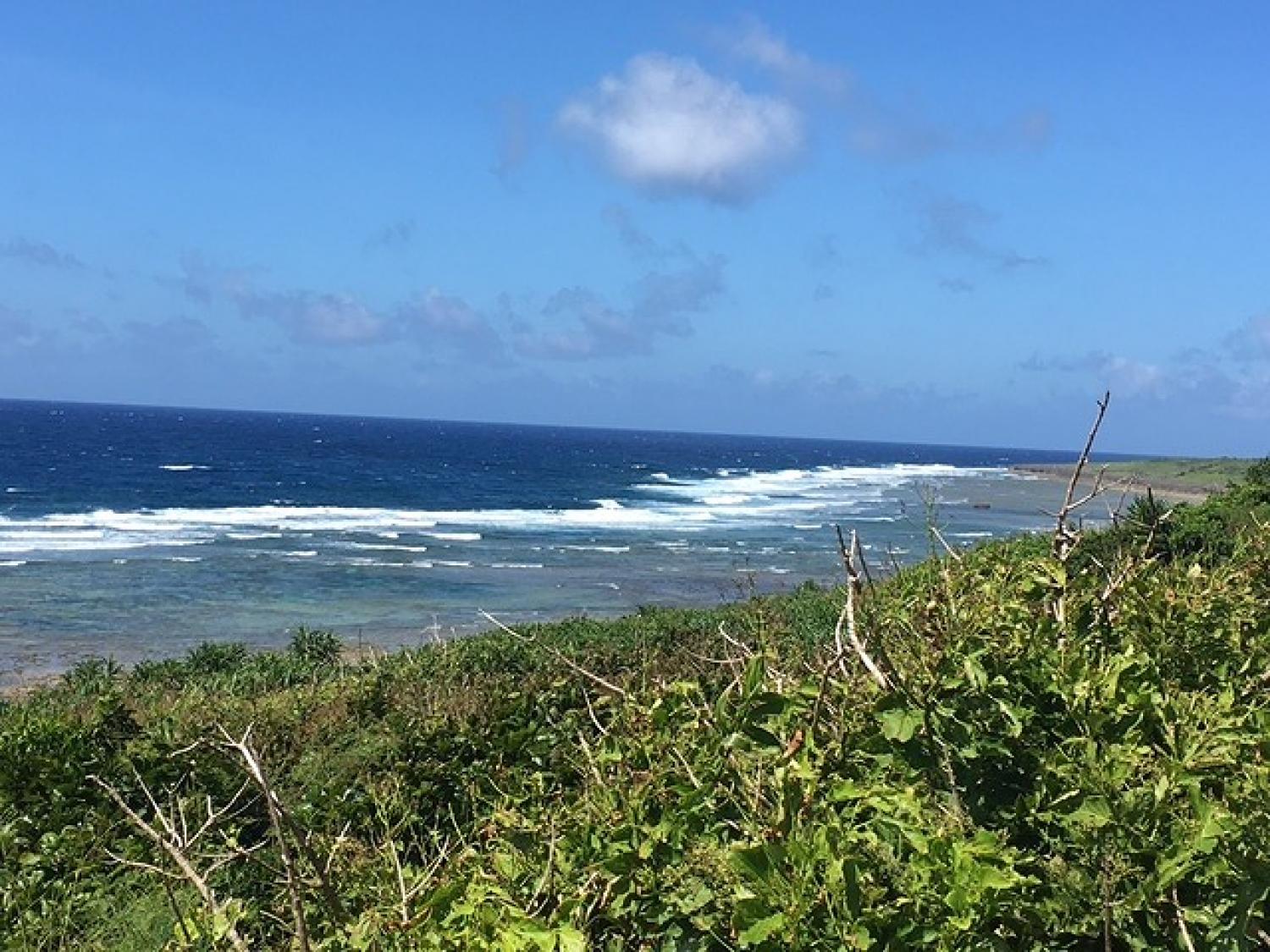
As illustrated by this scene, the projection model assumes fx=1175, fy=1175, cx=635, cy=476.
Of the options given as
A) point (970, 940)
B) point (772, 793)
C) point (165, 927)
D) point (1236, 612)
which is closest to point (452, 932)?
point (772, 793)

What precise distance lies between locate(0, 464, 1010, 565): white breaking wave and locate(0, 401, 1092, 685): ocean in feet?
0.86

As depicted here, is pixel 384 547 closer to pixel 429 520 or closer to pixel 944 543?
pixel 429 520

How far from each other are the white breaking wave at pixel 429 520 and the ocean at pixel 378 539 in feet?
0.86

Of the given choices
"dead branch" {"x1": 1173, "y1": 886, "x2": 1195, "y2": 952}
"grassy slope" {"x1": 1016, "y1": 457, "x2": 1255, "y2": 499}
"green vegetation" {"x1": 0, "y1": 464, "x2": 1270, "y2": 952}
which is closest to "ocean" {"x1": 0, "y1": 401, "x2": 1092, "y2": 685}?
"green vegetation" {"x1": 0, "y1": 464, "x2": 1270, "y2": 952}

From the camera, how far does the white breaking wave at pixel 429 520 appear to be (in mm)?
44312

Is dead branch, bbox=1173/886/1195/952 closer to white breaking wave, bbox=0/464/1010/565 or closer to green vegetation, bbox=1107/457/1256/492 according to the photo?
white breaking wave, bbox=0/464/1010/565

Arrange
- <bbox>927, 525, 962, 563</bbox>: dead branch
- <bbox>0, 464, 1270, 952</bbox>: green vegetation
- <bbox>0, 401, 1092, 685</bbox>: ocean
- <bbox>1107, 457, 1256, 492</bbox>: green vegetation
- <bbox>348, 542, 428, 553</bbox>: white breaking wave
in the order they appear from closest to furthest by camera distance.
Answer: <bbox>0, 464, 1270, 952</bbox>: green vegetation → <bbox>927, 525, 962, 563</bbox>: dead branch → <bbox>0, 401, 1092, 685</bbox>: ocean → <bbox>348, 542, 428, 553</bbox>: white breaking wave → <bbox>1107, 457, 1256, 492</bbox>: green vegetation

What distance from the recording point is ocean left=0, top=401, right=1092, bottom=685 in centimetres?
2869

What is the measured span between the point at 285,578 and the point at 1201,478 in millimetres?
77167

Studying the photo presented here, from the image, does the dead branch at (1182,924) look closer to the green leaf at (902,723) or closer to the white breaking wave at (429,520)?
the green leaf at (902,723)

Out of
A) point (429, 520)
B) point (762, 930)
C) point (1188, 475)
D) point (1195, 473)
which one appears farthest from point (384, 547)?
point (1195, 473)

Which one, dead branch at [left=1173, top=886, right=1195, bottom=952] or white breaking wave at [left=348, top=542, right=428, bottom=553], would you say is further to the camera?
white breaking wave at [left=348, top=542, right=428, bottom=553]

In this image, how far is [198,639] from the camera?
2648 cm

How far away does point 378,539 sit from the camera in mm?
46750
